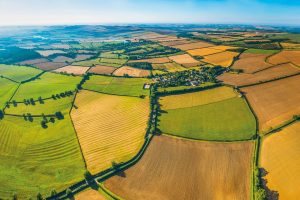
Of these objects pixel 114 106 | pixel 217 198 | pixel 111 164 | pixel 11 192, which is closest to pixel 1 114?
pixel 114 106

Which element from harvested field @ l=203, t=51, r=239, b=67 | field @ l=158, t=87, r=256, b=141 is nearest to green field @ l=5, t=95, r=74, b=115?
field @ l=158, t=87, r=256, b=141

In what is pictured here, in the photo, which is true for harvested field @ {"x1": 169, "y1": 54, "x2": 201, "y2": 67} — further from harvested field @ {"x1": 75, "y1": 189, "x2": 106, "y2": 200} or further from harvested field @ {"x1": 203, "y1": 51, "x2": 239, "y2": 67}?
harvested field @ {"x1": 75, "y1": 189, "x2": 106, "y2": 200}

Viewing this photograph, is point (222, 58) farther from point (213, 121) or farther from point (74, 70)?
point (74, 70)

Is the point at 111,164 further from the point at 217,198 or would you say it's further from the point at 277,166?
the point at 277,166

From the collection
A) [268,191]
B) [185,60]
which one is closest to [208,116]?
[268,191]

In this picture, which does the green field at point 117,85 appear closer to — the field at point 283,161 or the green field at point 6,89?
the green field at point 6,89
